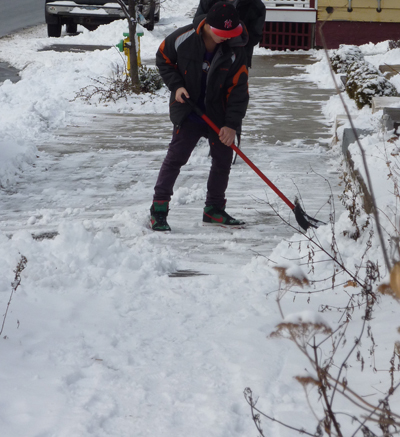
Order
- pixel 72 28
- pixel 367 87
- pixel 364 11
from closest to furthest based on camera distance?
1. pixel 367 87
2. pixel 364 11
3. pixel 72 28

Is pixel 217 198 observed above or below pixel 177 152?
below

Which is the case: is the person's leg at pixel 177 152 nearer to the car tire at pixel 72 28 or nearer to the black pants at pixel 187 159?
the black pants at pixel 187 159

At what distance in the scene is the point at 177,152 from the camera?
14.4ft

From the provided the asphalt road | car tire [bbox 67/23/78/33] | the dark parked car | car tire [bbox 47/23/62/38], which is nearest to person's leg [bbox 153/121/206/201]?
the dark parked car

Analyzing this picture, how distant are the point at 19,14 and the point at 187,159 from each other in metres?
21.1

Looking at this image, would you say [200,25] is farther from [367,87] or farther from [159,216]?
[367,87]

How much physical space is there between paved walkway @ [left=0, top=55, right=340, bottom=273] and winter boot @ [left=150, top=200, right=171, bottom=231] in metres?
0.08

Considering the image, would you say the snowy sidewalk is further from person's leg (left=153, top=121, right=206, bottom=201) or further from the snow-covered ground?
person's leg (left=153, top=121, right=206, bottom=201)

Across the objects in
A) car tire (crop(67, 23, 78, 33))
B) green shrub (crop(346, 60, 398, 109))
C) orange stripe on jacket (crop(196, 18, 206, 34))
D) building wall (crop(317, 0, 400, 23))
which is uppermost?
building wall (crop(317, 0, 400, 23))

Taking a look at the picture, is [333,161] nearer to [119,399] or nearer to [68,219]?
[68,219]

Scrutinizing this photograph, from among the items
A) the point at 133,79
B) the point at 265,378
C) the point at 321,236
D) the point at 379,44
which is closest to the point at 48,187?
the point at 321,236

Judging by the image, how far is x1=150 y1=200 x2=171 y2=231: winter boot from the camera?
4469 millimetres

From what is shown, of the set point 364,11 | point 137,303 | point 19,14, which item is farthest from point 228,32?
point 19,14

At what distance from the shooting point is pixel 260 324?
10.2 feet
